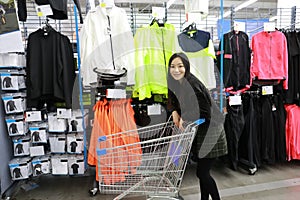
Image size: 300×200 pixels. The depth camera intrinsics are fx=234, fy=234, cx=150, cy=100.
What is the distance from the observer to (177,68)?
190cm

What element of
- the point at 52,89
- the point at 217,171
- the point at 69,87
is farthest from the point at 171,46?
the point at 217,171

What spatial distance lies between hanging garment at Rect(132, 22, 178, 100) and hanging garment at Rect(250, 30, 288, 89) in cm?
111

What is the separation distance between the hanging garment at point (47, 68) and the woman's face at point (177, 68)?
120 centimetres

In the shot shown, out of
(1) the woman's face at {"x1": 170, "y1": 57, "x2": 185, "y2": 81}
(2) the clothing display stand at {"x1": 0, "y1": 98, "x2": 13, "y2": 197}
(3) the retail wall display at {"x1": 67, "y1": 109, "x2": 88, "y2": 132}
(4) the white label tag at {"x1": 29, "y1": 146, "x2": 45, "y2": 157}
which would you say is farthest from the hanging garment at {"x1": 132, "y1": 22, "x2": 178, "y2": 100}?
(2) the clothing display stand at {"x1": 0, "y1": 98, "x2": 13, "y2": 197}

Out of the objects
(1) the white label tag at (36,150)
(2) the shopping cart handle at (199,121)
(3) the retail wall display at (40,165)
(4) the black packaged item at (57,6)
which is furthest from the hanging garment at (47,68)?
(2) the shopping cart handle at (199,121)

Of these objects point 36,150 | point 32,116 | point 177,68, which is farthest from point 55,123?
point 177,68

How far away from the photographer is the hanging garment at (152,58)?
8.07 ft

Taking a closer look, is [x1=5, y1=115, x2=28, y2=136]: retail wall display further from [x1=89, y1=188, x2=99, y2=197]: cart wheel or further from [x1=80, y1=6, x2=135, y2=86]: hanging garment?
[x1=89, y1=188, x2=99, y2=197]: cart wheel

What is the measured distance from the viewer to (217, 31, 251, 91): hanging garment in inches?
112

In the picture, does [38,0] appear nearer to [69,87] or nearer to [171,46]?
[69,87]

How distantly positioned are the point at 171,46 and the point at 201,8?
0.63m

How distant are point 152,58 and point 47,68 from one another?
112cm

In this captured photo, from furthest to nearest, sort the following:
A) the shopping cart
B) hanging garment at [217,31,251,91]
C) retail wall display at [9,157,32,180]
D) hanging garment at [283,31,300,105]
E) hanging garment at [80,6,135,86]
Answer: hanging garment at [283,31,300,105], hanging garment at [217,31,251,91], retail wall display at [9,157,32,180], hanging garment at [80,6,135,86], the shopping cart

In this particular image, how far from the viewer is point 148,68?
2.49 meters
